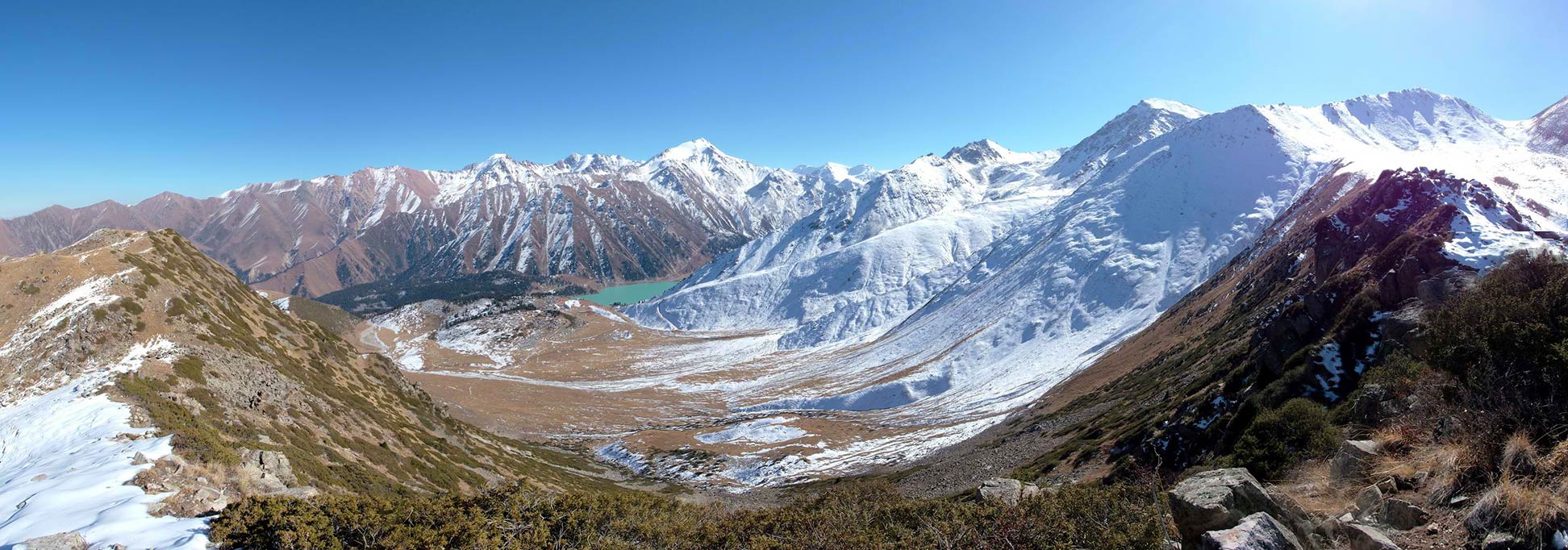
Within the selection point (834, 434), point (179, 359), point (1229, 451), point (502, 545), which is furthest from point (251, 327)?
point (1229, 451)

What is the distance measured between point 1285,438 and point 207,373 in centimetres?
4901

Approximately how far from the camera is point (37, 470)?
18.8 metres

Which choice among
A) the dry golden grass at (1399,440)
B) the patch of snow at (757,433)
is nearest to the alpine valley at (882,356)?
the patch of snow at (757,433)

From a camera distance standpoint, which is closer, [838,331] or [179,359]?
[179,359]

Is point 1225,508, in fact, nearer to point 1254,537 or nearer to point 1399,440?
point 1254,537

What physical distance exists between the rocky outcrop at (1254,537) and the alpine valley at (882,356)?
1.44 m

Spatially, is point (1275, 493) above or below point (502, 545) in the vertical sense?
above

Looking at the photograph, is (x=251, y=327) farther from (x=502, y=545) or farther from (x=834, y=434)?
(x=834, y=434)

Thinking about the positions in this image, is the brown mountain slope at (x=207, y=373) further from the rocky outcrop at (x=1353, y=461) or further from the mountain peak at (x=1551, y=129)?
the mountain peak at (x=1551, y=129)

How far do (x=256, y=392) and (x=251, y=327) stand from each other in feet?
51.9

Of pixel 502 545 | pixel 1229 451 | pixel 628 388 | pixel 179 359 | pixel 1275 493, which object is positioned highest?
pixel 179 359

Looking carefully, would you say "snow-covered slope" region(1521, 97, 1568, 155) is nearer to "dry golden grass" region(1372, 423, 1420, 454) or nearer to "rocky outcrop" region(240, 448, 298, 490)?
"dry golden grass" region(1372, 423, 1420, 454)

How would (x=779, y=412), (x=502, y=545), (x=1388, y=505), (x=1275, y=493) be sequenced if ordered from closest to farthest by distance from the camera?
1. (x=1388, y=505)
2. (x=1275, y=493)
3. (x=502, y=545)
4. (x=779, y=412)

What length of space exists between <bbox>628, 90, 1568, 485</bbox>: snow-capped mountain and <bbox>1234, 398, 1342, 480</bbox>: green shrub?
2175 cm
